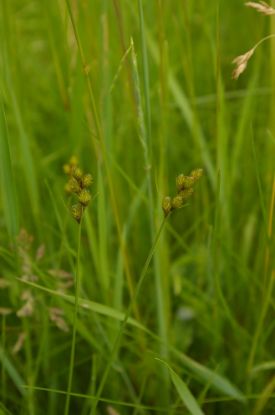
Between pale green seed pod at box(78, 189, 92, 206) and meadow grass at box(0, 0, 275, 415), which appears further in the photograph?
meadow grass at box(0, 0, 275, 415)

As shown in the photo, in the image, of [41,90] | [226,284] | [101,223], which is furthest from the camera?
[41,90]

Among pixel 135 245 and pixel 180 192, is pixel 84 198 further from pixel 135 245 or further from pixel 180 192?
pixel 135 245

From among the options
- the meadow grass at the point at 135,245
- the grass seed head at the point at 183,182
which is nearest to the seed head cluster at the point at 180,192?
the grass seed head at the point at 183,182

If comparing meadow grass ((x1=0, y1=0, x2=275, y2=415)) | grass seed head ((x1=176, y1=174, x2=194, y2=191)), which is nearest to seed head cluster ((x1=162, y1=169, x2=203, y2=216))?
grass seed head ((x1=176, y1=174, x2=194, y2=191))

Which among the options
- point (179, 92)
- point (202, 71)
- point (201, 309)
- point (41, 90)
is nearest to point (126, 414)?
point (201, 309)

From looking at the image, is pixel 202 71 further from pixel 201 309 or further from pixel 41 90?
pixel 201 309

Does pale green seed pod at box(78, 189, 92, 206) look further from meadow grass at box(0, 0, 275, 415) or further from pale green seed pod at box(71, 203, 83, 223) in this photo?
meadow grass at box(0, 0, 275, 415)

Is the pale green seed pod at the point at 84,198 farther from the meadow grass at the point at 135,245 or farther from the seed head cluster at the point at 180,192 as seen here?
the meadow grass at the point at 135,245

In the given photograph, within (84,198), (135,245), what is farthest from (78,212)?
(135,245)
